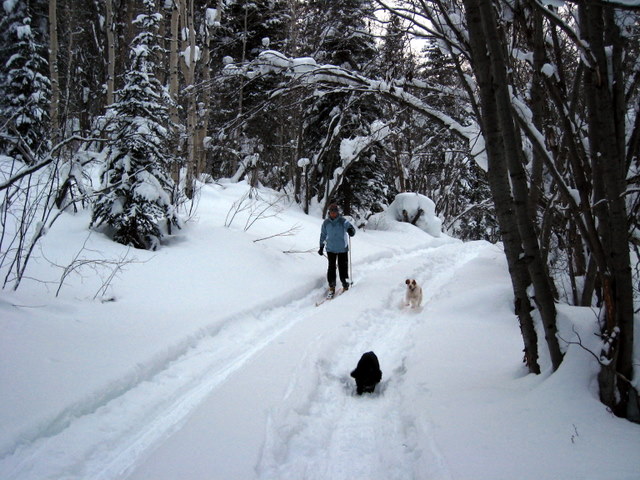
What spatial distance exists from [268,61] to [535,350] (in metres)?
4.51

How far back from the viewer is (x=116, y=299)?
5520 mm

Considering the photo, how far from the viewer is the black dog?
3848 mm

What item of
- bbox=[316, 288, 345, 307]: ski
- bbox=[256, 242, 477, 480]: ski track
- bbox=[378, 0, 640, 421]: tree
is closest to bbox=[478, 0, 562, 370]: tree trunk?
bbox=[378, 0, 640, 421]: tree

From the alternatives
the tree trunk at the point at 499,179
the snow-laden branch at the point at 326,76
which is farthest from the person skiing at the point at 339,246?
the tree trunk at the point at 499,179

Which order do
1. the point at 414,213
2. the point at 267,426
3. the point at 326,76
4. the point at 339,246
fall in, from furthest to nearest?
1. the point at 414,213
2. the point at 339,246
3. the point at 326,76
4. the point at 267,426

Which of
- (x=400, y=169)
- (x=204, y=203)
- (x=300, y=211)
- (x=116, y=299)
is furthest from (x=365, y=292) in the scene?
(x=400, y=169)

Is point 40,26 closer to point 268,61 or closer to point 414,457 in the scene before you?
point 268,61

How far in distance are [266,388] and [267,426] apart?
673 mm

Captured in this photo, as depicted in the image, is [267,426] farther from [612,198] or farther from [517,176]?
[612,198]

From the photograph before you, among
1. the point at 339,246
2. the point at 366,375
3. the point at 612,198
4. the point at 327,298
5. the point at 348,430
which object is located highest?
the point at 612,198

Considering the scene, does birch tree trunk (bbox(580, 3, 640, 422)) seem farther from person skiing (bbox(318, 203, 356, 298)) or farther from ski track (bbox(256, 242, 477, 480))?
person skiing (bbox(318, 203, 356, 298))

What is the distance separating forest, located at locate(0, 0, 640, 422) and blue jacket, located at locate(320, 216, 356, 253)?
7.53ft

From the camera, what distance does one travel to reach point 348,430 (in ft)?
10.6

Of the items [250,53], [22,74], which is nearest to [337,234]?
[250,53]
